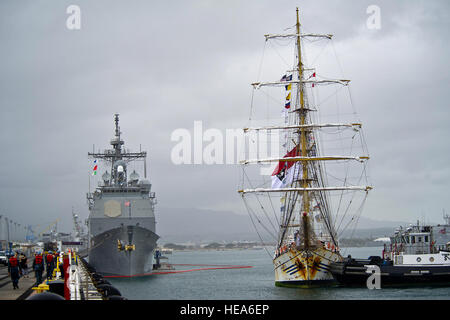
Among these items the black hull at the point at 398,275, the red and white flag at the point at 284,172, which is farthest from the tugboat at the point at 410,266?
the red and white flag at the point at 284,172

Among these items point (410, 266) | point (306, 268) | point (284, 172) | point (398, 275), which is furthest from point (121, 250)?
point (410, 266)

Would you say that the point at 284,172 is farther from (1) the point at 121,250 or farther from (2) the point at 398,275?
(1) the point at 121,250

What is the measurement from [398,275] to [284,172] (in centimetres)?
1128

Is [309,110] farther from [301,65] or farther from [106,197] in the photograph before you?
[106,197]

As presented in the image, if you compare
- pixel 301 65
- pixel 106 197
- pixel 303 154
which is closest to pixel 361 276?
pixel 303 154

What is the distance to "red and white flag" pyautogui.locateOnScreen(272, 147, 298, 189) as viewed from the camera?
44312 mm

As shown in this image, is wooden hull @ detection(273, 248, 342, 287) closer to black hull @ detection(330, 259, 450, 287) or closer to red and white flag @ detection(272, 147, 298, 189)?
black hull @ detection(330, 259, 450, 287)

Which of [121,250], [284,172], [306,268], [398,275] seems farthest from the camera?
[121,250]

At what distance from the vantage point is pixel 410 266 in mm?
40562

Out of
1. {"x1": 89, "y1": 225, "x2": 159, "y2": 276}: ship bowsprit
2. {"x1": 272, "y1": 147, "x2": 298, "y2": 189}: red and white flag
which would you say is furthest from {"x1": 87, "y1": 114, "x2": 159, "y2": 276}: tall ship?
{"x1": 272, "y1": 147, "x2": 298, "y2": 189}: red and white flag

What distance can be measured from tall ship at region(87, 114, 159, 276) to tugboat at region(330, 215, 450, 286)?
19416mm

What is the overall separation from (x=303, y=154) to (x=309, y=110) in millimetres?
3862
